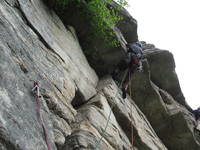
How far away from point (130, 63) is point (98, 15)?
7.52 ft

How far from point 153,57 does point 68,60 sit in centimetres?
592

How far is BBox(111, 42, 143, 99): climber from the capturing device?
13.7 meters

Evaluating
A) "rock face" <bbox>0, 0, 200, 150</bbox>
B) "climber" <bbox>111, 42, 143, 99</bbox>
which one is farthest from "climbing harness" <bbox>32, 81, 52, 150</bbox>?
"climber" <bbox>111, 42, 143, 99</bbox>

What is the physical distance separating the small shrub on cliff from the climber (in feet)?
2.74

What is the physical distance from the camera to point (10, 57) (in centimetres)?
767

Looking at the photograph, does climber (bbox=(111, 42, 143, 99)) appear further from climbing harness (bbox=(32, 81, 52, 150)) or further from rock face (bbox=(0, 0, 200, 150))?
climbing harness (bbox=(32, 81, 52, 150))

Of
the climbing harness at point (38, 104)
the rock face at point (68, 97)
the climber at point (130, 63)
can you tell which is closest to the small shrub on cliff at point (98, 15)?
the rock face at point (68, 97)

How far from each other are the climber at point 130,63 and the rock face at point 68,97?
0.61 m

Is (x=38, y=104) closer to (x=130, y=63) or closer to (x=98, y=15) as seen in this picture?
(x=130, y=63)

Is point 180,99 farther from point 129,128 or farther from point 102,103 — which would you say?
point 102,103

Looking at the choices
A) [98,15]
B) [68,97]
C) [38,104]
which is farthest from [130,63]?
[38,104]

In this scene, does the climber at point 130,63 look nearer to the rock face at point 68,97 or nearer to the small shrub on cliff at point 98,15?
the rock face at point 68,97

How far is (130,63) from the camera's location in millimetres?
13820

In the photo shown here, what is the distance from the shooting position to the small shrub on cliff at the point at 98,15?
45.3 feet
